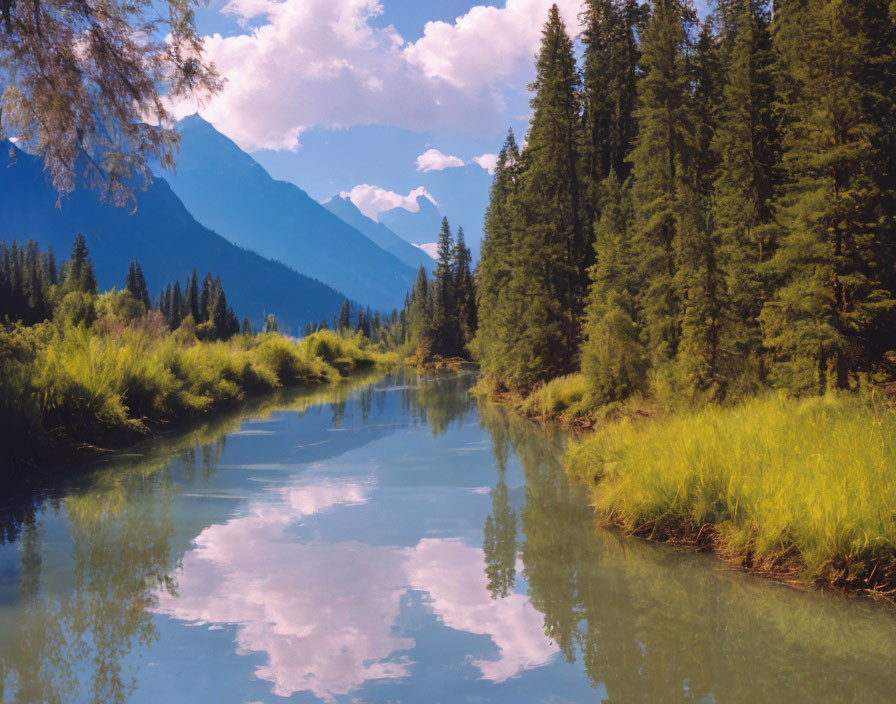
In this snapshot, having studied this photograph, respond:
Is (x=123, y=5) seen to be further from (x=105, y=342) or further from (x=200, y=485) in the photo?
(x=105, y=342)

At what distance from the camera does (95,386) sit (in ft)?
41.6

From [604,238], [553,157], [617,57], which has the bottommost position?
[604,238]

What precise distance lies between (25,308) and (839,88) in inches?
2598

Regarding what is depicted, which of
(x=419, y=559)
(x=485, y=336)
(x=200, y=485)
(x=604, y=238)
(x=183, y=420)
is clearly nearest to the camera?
(x=419, y=559)

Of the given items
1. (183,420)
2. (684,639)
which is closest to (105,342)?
(183,420)

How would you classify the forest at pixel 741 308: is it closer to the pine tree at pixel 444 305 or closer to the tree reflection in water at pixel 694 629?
the tree reflection in water at pixel 694 629

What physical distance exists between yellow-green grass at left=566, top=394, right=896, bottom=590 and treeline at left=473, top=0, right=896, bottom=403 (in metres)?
3.65

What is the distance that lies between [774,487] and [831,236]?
831 centimetres

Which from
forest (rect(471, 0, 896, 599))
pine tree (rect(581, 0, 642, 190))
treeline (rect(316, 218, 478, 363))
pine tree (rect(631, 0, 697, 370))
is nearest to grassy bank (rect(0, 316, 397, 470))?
forest (rect(471, 0, 896, 599))

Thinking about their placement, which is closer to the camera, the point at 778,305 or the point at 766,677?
the point at 766,677

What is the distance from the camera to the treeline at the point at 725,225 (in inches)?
505

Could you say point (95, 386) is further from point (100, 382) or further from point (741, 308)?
point (741, 308)

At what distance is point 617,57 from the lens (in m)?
38.7

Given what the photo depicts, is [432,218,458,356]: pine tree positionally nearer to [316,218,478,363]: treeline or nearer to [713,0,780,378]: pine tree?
[316,218,478,363]: treeline
